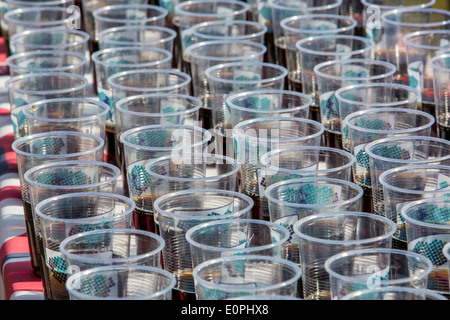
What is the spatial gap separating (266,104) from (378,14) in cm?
59

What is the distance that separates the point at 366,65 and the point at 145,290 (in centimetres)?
100

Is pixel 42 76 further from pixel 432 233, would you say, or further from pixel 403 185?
pixel 432 233

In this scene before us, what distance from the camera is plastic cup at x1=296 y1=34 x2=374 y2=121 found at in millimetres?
2016

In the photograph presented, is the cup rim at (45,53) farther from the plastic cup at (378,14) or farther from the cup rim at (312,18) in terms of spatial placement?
the plastic cup at (378,14)

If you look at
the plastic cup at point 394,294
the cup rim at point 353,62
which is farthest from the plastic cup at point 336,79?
the plastic cup at point 394,294

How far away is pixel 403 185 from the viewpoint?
57.8 inches

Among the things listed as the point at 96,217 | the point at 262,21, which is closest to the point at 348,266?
the point at 96,217

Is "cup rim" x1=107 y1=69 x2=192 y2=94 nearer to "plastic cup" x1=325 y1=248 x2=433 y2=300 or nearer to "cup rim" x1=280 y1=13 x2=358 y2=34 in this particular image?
"cup rim" x1=280 y1=13 x2=358 y2=34

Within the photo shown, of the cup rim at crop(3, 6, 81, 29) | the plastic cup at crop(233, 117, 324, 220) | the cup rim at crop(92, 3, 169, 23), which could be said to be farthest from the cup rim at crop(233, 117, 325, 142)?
the cup rim at crop(3, 6, 81, 29)

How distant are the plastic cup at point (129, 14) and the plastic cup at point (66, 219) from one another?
1.02 meters

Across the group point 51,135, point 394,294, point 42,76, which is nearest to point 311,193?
point 394,294

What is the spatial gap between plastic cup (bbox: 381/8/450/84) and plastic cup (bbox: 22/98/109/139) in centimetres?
77

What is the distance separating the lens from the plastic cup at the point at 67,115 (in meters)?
1.76

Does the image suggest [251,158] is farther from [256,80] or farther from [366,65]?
[366,65]
